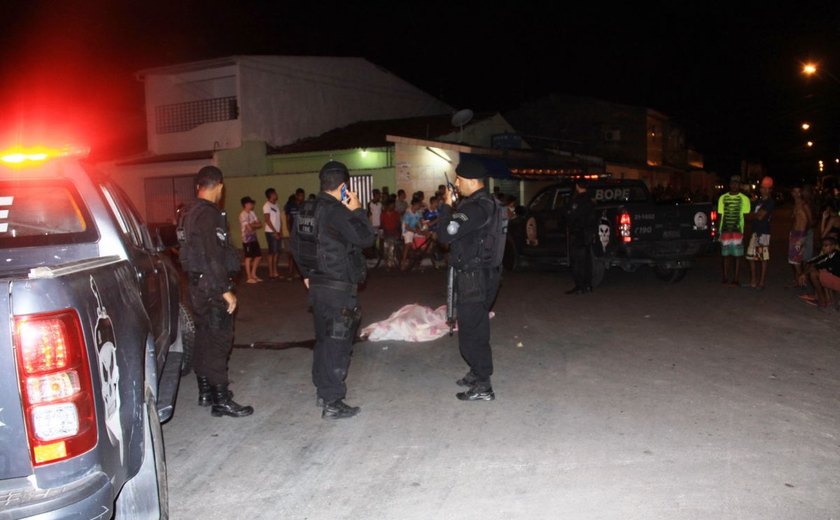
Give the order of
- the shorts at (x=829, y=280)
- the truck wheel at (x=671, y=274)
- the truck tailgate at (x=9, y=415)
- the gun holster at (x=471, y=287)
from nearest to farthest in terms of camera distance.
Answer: the truck tailgate at (x=9, y=415) → the gun holster at (x=471, y=287) → the shorts at (x=829, y=280) → the truck wheel at (x=671, y=274)

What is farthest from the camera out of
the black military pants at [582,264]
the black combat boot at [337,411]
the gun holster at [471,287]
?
the black military pants at [582,264]

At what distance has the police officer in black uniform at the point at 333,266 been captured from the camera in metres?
4.94

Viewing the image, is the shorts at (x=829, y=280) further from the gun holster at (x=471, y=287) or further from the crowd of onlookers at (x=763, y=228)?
the gun holster at (x=471, y=287)

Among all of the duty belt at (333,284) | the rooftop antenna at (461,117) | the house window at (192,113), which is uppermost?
the house window at (192,113)

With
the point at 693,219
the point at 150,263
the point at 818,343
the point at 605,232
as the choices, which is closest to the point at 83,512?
the point at 150,263

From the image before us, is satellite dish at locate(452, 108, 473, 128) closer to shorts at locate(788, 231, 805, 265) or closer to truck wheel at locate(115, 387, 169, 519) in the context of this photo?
shorts at locate(788, 231, 805, 265)

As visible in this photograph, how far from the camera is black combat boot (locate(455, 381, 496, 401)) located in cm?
546

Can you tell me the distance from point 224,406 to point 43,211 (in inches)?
78.8

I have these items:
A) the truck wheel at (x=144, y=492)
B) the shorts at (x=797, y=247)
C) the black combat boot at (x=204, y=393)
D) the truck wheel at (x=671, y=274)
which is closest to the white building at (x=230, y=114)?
the truck wheel at (x=671, y=274)

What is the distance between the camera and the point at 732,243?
10.6m

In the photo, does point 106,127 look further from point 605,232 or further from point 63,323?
point 63,323

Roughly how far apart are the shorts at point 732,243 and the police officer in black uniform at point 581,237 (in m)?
2.13

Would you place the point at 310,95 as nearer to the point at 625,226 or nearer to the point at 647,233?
the point at 625,226

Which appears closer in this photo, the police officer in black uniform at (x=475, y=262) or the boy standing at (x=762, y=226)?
the police officer in black uniform at (x=475, y=262)
